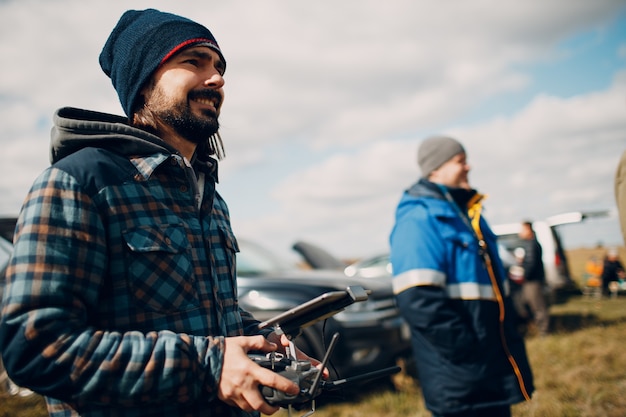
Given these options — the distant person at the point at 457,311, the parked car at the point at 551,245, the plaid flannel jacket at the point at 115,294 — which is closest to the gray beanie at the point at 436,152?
the distant person at the point at 457,311

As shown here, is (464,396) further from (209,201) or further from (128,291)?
(128,291)

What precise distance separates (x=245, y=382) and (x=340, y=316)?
394cm

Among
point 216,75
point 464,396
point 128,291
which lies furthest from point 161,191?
point 464,396

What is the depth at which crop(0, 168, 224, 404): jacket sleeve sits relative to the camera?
1.10 metres

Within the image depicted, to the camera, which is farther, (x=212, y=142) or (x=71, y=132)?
(x=212, y=142)

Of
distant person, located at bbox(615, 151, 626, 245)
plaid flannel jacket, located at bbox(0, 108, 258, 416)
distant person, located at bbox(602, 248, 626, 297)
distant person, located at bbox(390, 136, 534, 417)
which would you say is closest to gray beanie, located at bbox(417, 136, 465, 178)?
distant person, located at bbox(390, 136, 534, 417)

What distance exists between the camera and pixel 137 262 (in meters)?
1.32

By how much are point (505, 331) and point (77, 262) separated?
2431 millimetres

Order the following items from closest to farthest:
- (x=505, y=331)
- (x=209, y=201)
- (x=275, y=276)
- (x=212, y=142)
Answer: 1. (x=209, y=201)
2. (x=212, y=142)
3. (x=505, y=331)
4. (x=275, y=276)

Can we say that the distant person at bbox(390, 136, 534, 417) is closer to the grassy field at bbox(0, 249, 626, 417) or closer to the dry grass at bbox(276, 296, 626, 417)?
the grassy field at bbox(0, 249, 626, 417)

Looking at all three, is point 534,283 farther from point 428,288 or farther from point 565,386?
point 428,288

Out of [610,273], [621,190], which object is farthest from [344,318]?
[610,273]

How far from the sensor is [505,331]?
2832 mm

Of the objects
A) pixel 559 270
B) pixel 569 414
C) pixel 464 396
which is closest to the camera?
pixel 464 396
